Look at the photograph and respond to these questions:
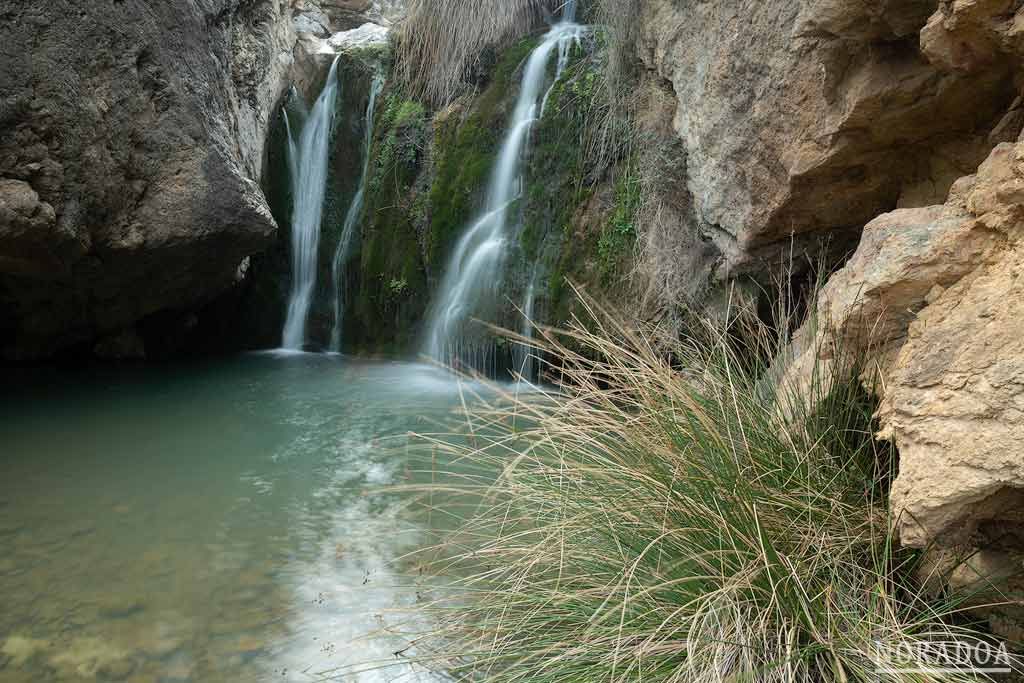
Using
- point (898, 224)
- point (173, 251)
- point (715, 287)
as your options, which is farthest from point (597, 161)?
point (898, 224)

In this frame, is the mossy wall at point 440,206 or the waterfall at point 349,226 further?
the waterfall at point 349,226

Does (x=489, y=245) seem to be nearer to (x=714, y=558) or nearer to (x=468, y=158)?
(x=468, y=158)

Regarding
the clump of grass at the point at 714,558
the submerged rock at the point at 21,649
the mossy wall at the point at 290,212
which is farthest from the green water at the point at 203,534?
the mossy wall at the point at 290,212

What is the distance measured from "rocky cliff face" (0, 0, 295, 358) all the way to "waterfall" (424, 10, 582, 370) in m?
1.96

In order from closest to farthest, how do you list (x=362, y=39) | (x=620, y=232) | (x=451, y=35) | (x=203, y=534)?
(x=203, y=534)
(x=620, y=232)
(x=451, y=35)
(x=362, y=39)

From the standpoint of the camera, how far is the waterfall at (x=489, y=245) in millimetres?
7504

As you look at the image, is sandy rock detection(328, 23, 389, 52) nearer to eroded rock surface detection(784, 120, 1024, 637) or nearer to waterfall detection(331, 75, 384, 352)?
waterfall detection(331, 75, 384, 352)

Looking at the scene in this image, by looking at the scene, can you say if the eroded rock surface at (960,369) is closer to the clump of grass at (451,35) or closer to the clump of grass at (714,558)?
the clump of grass at (714,558)

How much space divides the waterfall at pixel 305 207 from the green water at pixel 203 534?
3185 millimetres

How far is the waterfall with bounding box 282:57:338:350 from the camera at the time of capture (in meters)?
9.84

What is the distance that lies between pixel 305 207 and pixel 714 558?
8.96 m

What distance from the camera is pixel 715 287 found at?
446cm

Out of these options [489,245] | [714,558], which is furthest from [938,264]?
[489,245]

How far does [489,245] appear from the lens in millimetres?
7609
